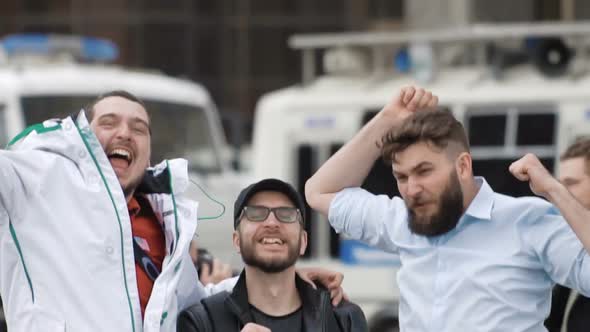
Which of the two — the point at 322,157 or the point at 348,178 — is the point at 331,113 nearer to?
the point at 322,157

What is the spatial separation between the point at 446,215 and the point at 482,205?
13cm

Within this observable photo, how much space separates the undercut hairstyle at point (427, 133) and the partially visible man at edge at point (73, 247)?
66 cm

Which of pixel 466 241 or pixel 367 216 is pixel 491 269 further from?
pixel 367 216

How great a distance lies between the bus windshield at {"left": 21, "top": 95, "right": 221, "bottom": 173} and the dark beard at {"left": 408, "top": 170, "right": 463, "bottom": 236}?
7.66 metres

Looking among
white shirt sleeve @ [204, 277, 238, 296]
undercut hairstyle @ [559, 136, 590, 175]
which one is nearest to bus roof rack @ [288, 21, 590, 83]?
undercut hairstyle @ [559, 136, 590, 175]

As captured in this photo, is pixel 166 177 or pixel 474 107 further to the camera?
pixel 474 107

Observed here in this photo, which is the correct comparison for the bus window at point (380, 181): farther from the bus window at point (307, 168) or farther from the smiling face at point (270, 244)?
the smiling face at point (270, 244)

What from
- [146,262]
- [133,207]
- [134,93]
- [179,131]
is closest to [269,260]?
[146,262]

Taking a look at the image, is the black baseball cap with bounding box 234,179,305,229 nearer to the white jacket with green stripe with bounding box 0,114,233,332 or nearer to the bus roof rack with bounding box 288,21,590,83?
the white jacket with green stripe with bounding box 0,114,233,332

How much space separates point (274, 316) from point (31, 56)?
344 inches

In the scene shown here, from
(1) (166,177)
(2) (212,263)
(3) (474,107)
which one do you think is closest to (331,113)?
(3) (474,107)

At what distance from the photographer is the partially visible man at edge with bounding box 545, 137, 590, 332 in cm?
478

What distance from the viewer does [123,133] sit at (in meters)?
4.51

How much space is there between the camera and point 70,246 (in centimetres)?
423
